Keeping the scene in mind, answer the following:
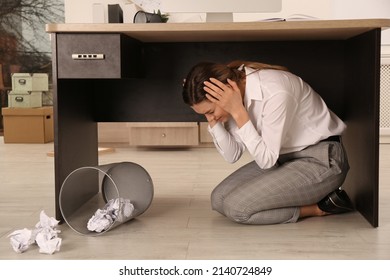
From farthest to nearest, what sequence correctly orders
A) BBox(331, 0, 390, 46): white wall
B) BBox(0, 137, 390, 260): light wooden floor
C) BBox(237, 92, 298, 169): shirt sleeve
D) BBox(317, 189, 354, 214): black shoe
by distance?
BBox(331, 0, 390, 46): white wall, BBox(317, 189, 354, 214): black shoe, BBox(237, 92, 298, 169): shirt sleeve, BBox(0, 137, 390, 260): light wooden floor

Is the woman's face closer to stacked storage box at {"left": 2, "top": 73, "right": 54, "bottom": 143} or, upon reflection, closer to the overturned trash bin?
the overturned trash bin

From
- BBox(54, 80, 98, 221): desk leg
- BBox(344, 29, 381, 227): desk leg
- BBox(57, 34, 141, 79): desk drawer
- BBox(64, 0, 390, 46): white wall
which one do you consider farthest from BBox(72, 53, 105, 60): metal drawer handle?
BBox(64, 0, 390, 46): white wall

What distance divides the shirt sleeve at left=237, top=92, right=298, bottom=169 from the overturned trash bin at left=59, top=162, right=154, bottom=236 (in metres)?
0.50

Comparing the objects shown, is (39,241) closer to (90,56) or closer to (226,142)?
(90,56)

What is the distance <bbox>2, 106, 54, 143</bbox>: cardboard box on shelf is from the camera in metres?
5.32

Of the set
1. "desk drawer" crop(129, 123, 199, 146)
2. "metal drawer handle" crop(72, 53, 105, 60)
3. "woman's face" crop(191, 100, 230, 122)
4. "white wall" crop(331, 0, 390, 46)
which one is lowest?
"desk drawer" crop(129, 123, 199, 146)

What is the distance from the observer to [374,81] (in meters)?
2.11

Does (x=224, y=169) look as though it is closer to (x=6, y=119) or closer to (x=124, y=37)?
(x=124, y=37)

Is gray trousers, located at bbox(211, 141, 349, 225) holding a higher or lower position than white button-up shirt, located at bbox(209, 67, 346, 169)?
lower

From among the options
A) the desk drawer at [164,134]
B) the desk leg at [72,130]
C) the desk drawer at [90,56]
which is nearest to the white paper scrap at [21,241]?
the desk leg at [72,130]

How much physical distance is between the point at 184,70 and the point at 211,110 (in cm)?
59

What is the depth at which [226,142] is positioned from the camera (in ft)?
7.56
